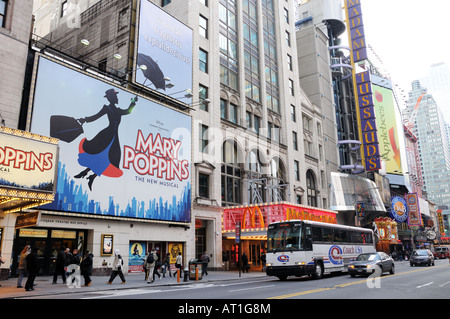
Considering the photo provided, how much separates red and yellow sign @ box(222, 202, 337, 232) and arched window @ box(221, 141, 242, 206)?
2.03 metres

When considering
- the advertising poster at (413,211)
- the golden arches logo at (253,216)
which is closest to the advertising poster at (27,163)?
the golden arches logo at (253,216)

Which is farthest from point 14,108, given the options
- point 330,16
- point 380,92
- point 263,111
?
point 380,92

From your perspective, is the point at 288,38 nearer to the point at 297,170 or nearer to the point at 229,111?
the point at 297,170

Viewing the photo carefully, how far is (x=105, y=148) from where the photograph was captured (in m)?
25.5

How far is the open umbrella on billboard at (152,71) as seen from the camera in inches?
1166

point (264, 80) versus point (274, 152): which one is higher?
point (264, 80)

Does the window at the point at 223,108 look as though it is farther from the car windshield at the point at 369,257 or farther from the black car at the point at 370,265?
the black car at the point at 370,265

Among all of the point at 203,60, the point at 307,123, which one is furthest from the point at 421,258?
the point at 203,60

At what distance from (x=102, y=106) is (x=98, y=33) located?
42.2ft

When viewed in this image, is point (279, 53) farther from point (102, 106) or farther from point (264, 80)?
point (102, 106)

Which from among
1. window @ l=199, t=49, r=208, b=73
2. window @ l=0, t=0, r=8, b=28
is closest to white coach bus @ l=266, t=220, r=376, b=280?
window @ l=199, t=49, r=208, b=73

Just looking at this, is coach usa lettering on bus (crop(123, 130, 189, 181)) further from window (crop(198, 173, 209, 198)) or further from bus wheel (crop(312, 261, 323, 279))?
bus wheel (crop(312, 261, 323, 279))

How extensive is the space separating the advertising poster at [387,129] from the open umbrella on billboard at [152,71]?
215 feet
